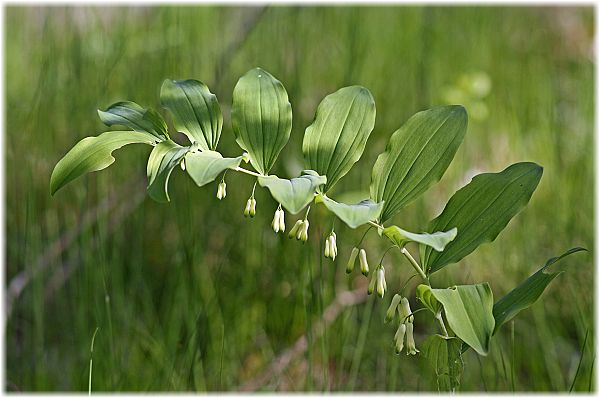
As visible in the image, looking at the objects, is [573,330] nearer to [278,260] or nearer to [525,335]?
[525,335]

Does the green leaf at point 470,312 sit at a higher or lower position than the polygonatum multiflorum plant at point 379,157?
lower

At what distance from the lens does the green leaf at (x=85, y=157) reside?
1.92 feet

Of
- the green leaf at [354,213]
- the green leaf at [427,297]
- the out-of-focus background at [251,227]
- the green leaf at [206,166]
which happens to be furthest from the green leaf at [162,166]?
the out-of-focus background at [251,227]

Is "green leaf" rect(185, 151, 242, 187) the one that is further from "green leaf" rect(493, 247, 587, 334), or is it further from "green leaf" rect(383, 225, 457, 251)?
"green leaf" rect(493, 247, 587, 334)

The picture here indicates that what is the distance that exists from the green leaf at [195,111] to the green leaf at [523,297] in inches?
11.3

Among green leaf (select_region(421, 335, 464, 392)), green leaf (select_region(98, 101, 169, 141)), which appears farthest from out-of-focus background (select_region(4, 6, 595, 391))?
green leaf (select_region(98, 101, 169, 141))

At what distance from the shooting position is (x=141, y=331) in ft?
4.38

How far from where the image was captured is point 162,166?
22.1 inches

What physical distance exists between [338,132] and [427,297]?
0.53 feet

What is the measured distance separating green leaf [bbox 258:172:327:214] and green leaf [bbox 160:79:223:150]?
4.1 inches

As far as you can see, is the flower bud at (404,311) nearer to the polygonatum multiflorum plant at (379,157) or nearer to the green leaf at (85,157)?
the polygonatum multiflorum plant at (379,157)

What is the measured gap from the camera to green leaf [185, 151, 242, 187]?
520 mm

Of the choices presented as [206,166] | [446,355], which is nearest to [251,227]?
[446,355]

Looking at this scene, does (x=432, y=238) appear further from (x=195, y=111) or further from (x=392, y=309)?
(x=195, y=111)
